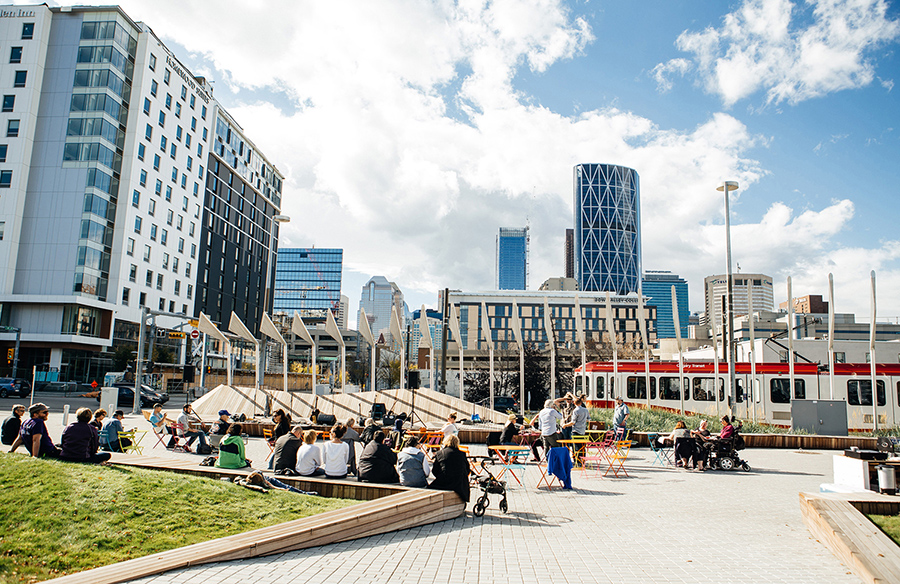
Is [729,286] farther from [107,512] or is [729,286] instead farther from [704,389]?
[107,512]

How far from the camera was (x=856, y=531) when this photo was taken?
6.91 m

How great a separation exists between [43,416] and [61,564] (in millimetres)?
4780

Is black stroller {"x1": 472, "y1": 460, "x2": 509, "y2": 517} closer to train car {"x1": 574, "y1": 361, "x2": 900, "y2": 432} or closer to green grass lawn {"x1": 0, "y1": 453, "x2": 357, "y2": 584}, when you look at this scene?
green grass lawn {"x1": 0, "y1": 453, "x2": 357, "y2": 584}

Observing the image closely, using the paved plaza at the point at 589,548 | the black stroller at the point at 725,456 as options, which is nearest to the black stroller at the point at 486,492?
the paved plaza at the point at 589,548

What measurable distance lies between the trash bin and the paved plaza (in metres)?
1.34

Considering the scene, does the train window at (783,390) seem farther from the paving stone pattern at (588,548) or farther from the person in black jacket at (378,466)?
the person in black jacket at (378,466)

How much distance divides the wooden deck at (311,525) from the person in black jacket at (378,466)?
235 millimetres

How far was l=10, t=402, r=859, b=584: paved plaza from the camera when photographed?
5.95 meters

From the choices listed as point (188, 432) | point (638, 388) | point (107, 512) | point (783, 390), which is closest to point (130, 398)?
point (188, 432)

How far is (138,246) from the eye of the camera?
57188 millimetres

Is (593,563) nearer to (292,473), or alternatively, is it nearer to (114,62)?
(292,473)

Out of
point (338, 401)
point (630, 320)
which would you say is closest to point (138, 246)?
point (338, 401)

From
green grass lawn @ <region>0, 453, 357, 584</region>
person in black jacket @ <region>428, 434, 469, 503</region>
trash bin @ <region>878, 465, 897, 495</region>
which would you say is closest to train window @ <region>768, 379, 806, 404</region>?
trash bin @ <region>878, 465, 897, 495</region>

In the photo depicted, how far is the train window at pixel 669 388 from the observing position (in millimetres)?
29547
